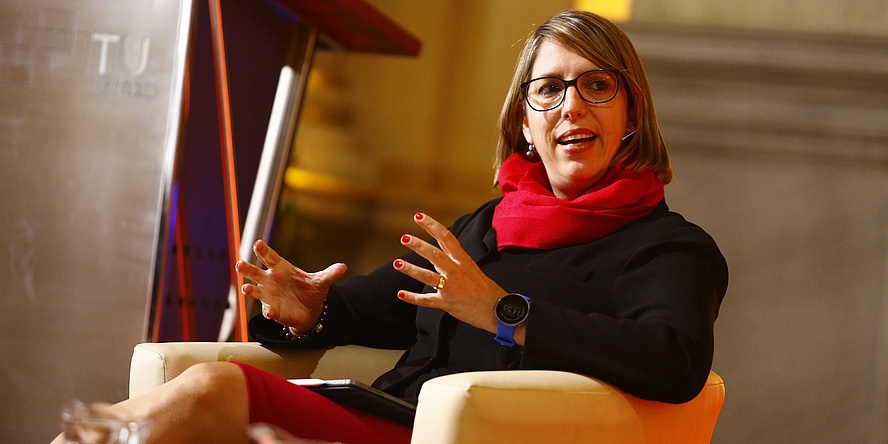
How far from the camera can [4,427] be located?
221 centimetres

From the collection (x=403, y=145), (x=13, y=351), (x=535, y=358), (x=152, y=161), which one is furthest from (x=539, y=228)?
(x=403, y=145)

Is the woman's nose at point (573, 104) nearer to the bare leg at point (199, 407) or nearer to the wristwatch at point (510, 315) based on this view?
the wristwatch at point (510, 315)

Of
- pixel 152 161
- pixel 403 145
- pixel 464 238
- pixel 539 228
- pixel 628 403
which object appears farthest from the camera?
pixel 403 145

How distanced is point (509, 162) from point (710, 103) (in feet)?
4.95

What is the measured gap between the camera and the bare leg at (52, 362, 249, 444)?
119 centimetres

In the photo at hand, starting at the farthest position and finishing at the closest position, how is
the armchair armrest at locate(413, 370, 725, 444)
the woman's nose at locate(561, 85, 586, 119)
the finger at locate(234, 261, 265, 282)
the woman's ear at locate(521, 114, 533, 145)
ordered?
the woman's ear at locate(521, 114, 533, 145) → the woman's nose at locate(561, 85, 586, 119) → the finger at locate(234, 261, 265, 282) → the armchair armrest at locate(413, 370, 725, 444)

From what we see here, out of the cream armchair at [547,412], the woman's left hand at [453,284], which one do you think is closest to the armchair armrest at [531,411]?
the cream armchair at [547,412]

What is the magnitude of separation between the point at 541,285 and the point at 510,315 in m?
0.26

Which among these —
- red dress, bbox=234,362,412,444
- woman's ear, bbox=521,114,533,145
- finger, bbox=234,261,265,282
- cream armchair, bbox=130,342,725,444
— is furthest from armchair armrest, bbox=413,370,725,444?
woman's ear, bbox=521,114,533,145

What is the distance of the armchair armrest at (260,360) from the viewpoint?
1.50m

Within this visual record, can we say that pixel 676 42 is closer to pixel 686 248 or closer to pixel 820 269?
pixel 820 269

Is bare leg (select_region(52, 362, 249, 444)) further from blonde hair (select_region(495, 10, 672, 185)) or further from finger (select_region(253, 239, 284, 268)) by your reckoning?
blonde hair (select_region(495, 10, 672, 185))

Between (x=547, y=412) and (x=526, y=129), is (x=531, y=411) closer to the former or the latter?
(x=547, y=412)

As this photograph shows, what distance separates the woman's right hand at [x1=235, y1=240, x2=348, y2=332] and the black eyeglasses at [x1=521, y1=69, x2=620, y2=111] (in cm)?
47
